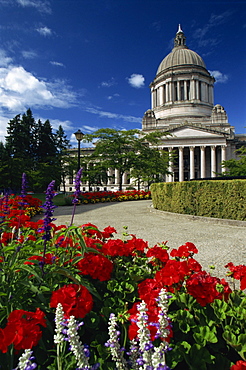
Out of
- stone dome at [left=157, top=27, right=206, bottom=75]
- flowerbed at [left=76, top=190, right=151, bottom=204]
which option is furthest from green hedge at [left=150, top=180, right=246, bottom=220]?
stone dome at [left=157, top=27, right=206, bottom=75]

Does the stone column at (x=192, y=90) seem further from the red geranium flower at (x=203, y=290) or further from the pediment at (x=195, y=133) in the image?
the red geranium flower at (x=203, y=290)

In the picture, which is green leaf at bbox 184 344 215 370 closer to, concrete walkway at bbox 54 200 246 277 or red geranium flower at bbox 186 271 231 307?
red geranium flower at bbox 186 271 231 307

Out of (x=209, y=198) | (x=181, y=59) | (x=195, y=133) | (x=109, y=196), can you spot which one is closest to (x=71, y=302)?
(x=209, y=198)

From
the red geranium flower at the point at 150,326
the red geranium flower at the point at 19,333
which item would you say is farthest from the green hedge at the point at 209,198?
the red geranium flower at the point at 19,333

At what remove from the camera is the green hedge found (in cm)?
838

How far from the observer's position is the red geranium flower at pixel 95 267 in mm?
2012

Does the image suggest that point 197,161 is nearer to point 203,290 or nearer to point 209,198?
point 209,198

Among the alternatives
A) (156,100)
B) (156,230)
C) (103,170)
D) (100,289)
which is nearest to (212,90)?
(156,100)

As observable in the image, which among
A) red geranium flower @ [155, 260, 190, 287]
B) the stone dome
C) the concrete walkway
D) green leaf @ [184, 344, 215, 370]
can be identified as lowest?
the concrete walkway

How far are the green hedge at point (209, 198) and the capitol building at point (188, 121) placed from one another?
35.1 m

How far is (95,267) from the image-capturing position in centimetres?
201

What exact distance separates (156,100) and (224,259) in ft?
219

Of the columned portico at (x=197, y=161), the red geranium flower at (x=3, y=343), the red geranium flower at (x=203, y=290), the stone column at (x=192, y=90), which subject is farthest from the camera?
the stone column at (x=192, y=90)

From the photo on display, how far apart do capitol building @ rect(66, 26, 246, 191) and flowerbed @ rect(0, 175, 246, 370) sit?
44.0 meters
